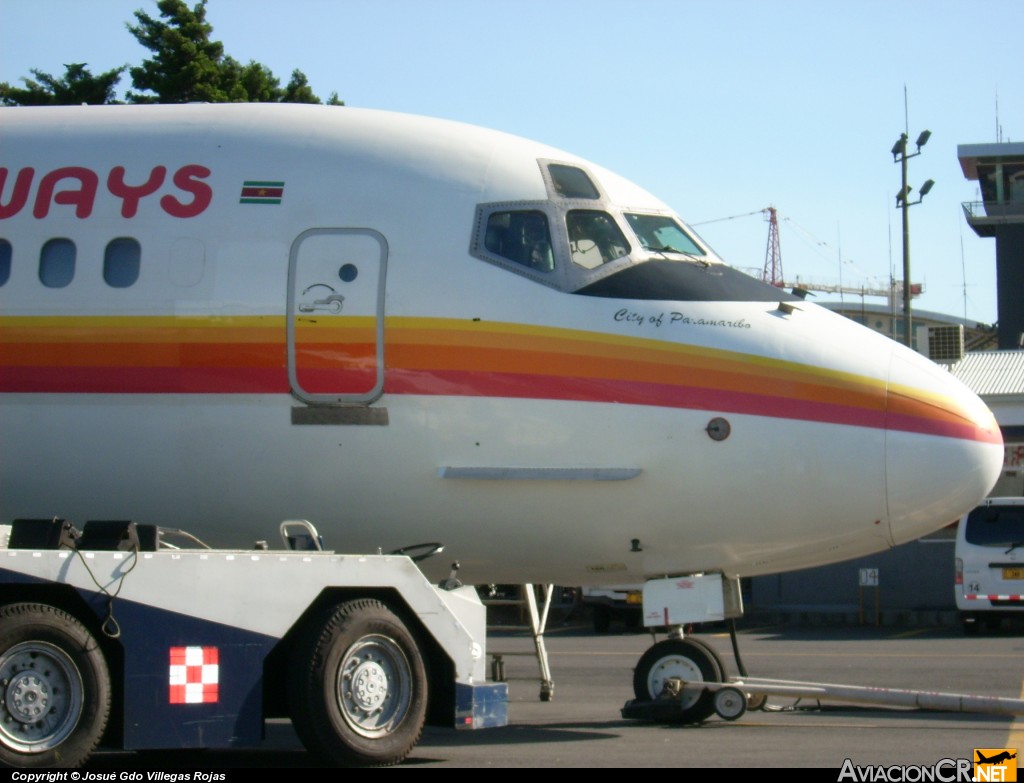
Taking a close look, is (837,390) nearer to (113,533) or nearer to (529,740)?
(529,740)

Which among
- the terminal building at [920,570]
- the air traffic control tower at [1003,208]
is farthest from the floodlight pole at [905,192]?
the air traffic control tower at [1003,208]

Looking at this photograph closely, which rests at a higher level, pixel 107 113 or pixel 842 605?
pixel 107 113

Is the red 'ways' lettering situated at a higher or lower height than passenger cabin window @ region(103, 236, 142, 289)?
higher

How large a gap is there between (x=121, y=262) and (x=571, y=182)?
135 inches

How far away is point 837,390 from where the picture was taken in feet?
34.7

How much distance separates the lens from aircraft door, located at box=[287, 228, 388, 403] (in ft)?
35.2

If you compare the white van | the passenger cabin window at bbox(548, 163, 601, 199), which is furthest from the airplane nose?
the white van

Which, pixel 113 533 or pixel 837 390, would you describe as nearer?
pixel 113 533

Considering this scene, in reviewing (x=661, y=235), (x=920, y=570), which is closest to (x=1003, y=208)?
(x=920, y=570)

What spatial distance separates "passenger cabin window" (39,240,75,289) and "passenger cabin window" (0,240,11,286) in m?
0.25

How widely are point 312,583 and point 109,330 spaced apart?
276 cm

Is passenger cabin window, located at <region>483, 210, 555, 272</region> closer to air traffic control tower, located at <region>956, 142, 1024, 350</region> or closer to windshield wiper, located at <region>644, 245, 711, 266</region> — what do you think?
windshield wiper, located at <region>644, 245, 711, 266</region>

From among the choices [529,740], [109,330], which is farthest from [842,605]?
[109,330]

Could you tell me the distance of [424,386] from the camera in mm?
10695
